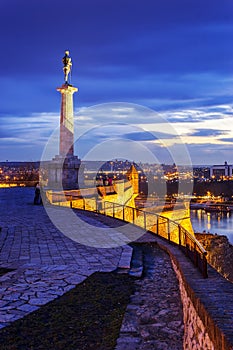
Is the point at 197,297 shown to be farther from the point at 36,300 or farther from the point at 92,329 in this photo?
the point at 36,300

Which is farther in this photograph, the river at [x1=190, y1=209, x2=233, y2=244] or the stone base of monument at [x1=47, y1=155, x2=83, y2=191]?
A: the river at [x1=190, y1=209, x2=233, y2=244]

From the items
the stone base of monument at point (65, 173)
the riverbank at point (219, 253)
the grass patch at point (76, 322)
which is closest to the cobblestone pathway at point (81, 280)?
the grass patch at point (76, 322)

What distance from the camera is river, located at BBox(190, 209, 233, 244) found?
189 ft

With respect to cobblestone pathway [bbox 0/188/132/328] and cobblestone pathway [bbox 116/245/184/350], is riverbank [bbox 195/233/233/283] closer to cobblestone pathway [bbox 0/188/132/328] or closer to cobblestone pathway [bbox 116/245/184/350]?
cobblestone pathway [bbox 0/188/132/328]

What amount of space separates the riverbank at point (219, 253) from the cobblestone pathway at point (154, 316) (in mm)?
28459

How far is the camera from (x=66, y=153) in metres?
25.7

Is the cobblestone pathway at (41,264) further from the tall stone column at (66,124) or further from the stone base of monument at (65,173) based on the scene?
the tall stone column at (66,124)

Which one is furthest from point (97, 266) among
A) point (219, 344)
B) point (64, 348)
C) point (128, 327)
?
point (219, 344)

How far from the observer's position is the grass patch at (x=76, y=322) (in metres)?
4.28

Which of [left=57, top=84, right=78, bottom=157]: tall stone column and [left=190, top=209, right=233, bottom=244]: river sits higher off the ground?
[left=57, top=84, right=78, bottom=157]: tall stone column

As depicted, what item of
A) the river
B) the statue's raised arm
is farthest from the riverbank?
the statue's raised arm

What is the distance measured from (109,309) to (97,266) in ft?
7.05

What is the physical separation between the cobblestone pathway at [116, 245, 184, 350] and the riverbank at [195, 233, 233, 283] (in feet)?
93.4

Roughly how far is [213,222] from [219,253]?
29.2 metres
